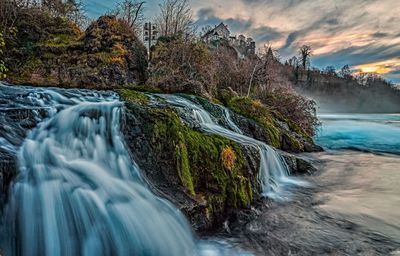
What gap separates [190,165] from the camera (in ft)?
14.9

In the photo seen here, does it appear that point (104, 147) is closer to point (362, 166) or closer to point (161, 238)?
point (161, 238)

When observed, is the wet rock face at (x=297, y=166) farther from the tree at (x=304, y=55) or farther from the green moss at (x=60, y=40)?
the tree at (x=304, y=55)

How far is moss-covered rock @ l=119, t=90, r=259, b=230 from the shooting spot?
4.16 m

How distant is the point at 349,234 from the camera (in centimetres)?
432

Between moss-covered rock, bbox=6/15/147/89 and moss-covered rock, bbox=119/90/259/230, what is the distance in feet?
24.9

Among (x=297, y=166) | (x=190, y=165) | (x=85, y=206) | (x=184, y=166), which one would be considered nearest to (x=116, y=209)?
(x=85, y=206)

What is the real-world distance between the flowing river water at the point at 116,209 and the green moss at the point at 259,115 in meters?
3.13

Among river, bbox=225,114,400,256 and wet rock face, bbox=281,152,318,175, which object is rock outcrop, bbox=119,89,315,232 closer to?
river, bbox=225,114,400,256

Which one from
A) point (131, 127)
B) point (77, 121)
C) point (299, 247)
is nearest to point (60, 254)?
point (131, 127)

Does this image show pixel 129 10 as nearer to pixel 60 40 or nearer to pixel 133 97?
pixel 60 40

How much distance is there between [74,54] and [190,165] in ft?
36.0

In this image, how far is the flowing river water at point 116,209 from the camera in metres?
3.19

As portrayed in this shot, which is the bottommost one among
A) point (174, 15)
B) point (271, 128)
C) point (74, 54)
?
point (271, 128)

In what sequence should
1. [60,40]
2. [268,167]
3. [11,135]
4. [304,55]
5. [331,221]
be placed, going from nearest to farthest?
[11,135], [331,221], [268,167], [60,40], [304,55]
